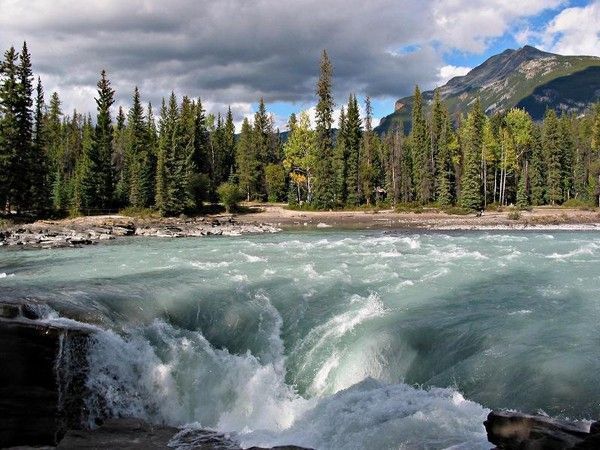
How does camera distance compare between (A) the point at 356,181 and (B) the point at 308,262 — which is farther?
(A) the point at 356,181

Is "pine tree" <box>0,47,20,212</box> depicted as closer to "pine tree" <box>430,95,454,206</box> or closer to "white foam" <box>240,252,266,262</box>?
"white foam" <box>240,252,266,262</box>

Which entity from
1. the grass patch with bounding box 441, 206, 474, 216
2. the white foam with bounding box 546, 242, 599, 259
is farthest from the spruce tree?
the white foam with bounding box 546, 242, 599, 259

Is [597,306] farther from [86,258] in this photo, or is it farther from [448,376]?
[86,258]

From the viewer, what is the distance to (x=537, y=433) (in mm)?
6871

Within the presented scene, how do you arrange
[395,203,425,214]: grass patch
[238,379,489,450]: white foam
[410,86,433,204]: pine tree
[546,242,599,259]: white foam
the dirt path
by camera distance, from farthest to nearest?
[410,86,433,204]: pine tree → [395,203,425,214]: grass patch → the dirt path → [546,242,599,259]: white foam → [238,379,489,450]: white foam

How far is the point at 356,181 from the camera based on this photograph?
78625 millimetres

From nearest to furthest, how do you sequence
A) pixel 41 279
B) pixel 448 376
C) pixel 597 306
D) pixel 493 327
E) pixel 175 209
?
pixel 448 376 < pixel 493 327 < pixel 597 306 < pixel 41 279 < pixel 175 209

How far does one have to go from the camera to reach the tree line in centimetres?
5616

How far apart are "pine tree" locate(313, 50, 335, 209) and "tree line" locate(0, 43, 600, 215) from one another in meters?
0.16

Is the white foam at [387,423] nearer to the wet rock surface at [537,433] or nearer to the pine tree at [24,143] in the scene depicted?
the wet rock surface at [537,433]

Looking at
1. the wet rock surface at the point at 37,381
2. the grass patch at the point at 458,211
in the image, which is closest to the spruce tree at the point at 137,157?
the grass patch at the point at 458,211

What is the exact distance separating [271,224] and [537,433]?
47408 mm

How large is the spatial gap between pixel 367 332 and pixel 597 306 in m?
7.24

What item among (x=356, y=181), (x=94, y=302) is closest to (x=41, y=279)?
(x=94, y=302)
